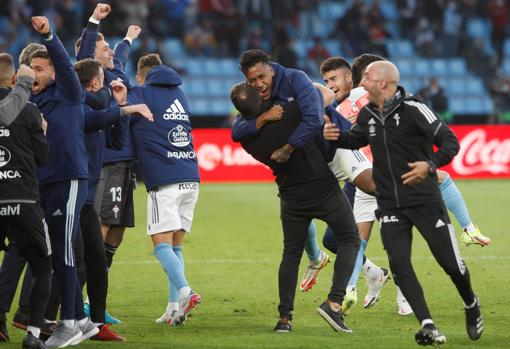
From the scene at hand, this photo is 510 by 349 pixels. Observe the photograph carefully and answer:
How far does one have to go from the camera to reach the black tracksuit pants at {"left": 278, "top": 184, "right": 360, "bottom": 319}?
27.6ft

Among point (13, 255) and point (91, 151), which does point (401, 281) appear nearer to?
point (91, 151)

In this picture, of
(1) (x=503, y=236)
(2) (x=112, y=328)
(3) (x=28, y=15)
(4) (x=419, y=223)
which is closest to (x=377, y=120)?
(4) (x=419, y=223)

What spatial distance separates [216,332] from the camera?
8.49 meters

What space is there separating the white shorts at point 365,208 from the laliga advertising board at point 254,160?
46.2 feet

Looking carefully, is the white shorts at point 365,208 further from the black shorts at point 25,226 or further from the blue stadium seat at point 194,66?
the blue stadium seat at point 194,66

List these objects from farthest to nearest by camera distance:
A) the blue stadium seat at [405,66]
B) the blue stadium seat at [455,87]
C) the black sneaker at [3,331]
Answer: the blue stadium seat at [405,66] → the blue stadium seat at [455,87] → the black sneaker at [3,331]

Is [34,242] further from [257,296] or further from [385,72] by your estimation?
[257,296]

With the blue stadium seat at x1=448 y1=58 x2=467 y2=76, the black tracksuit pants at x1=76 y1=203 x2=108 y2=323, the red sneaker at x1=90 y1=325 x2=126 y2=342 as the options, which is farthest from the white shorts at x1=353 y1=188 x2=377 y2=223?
the blue stadium seat at x1=448 y1=58 x2=467 y2=76

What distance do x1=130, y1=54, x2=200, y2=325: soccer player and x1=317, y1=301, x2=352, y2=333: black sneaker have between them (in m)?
1.37

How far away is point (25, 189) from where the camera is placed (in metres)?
7.39

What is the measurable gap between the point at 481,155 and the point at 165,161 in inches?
657

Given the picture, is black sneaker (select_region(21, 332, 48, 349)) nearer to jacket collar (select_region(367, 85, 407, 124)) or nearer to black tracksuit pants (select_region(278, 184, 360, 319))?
black tracksuit pants (select_region(278, 184, 360, 319))

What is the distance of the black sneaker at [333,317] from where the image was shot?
8.23 metres

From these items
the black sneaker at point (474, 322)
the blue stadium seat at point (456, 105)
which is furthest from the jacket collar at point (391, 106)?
the blue stadium seat at point (456, 105)
